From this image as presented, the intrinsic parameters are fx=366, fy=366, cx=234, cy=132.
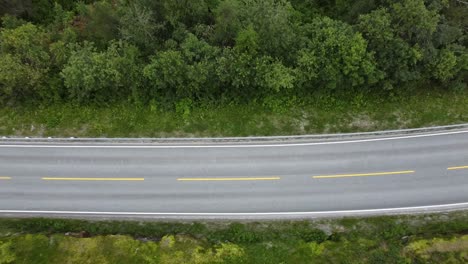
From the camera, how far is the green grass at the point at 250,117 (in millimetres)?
29266

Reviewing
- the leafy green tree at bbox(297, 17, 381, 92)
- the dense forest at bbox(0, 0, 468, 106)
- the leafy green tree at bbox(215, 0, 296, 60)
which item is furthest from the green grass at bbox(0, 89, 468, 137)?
the leafy green tree at bbox(215, 0, 296, 60)

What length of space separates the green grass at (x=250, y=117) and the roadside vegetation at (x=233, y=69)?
9 centimetres

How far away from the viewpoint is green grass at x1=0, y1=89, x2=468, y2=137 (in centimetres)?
2927

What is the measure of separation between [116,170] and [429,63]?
2498cm

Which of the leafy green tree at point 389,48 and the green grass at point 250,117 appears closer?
the leafy green tree at point 389,48

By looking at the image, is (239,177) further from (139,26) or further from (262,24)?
(139,26)

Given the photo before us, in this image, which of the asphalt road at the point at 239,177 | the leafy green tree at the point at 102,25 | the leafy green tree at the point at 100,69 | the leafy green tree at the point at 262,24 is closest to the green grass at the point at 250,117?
the asphalt road at the point at 239,177

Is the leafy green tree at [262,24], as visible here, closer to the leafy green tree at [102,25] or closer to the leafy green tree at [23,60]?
the leafy green tree at [102,25]

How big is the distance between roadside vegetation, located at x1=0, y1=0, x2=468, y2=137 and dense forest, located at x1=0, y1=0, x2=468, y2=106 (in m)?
0.09

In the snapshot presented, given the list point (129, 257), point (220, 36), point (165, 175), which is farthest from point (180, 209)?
point (220, 36)

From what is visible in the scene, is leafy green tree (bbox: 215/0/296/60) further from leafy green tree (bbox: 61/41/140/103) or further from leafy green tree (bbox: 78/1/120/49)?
leafy green tree (bbox: 78/1/120/49)

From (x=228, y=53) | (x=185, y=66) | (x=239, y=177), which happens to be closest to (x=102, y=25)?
(x=185, y=66)

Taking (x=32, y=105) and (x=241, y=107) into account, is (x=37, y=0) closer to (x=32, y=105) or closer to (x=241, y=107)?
(x=32, y=105)

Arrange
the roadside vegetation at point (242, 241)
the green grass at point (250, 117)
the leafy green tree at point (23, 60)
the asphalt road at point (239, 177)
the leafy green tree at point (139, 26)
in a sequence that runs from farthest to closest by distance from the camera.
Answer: the green grass at point (250, 117), the leafy green tree at point (139, 26), the leafy green tree at point (23, 60), the asphalt road at point (239, 177), the roadside vegetation at point (242, 241)
